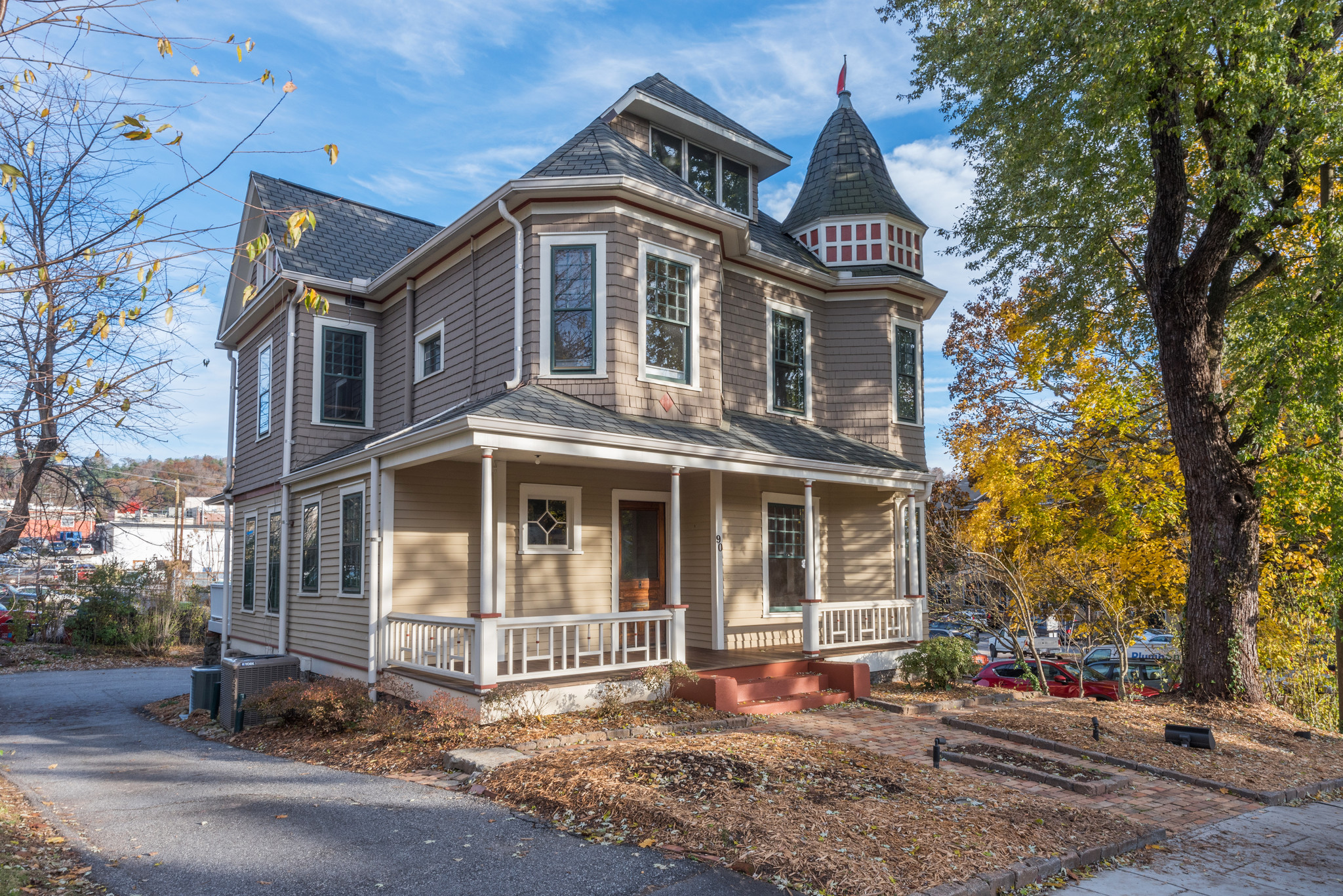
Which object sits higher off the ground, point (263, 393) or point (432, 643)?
point (263, 393)

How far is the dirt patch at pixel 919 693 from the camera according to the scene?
11.1m

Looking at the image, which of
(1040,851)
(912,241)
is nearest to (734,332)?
(912,241)

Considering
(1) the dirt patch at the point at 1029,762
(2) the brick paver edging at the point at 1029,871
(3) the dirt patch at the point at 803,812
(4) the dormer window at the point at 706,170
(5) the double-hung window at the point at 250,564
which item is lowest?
(1) the dirt patch at the point at 1029,762

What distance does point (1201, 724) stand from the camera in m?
10.1

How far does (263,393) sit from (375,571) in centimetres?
705

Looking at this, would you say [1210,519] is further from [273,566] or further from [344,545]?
[273,566]

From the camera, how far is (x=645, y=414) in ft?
36.2

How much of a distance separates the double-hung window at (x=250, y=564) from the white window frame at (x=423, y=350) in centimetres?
512

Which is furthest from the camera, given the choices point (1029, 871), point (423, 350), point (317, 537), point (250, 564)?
point (250, 564)

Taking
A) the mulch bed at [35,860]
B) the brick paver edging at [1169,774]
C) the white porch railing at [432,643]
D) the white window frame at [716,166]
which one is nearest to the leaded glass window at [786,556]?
the brick paver edging at [1169,774]

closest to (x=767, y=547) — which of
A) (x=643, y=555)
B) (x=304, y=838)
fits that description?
(x=643, y=555)

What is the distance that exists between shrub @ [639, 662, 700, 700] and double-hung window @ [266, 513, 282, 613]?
7.94m

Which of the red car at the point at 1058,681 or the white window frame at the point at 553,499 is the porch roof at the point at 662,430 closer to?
the white window frame at the point at 553,499

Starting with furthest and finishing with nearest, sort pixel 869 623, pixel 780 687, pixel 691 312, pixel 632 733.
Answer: pixel 869 623 < pixel 691 312 < pixel 780 687 < pixel 632 733
